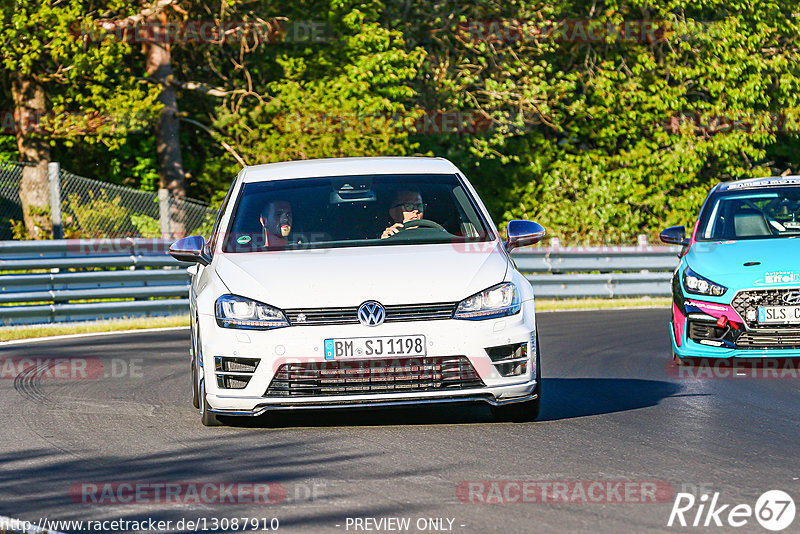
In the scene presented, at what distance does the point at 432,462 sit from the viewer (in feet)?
21.2

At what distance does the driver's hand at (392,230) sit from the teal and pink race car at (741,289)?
11.1 feet

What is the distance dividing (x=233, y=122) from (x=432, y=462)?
2208 centimetres

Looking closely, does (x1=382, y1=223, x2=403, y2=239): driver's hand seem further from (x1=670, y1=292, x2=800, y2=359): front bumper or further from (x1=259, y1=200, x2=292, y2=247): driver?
(x1=670, y1=292, x2=800, y2=359): front bumper

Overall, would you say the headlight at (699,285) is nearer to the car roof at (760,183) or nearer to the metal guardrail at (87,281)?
the car roof at (760,183)

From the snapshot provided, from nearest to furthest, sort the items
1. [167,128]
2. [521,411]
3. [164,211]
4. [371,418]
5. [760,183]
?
1. [521,411]
2. [371,418]
3. [760,183]
4. [164,211]
5. [167,128]

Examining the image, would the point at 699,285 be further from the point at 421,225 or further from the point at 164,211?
the point at 164,211

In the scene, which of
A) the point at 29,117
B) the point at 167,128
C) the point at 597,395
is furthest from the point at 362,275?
the point at 167,128

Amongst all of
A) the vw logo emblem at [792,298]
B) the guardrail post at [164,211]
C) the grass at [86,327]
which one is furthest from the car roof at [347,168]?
the guardrail post at [164,211]

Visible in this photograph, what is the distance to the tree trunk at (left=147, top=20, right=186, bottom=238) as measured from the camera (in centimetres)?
2786

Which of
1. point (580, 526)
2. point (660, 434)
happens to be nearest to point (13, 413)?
point (660, 434)

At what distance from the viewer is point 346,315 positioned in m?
7.17

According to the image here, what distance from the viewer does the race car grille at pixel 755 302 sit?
33.9 ft

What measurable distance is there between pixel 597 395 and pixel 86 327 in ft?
31.0

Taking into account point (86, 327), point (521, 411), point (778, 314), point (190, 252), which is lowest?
point (86, 327)
